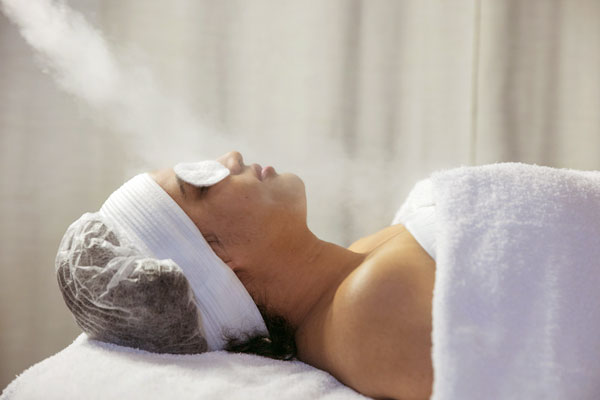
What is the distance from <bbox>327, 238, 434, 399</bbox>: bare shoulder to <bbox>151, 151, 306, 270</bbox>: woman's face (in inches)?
10.3

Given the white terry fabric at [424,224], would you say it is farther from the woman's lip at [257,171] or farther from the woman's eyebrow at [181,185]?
the woman's eyebrow at [181,185]

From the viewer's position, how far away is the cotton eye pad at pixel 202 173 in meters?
1.18

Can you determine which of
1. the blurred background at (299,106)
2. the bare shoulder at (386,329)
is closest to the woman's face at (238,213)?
the bare shoulder at (386,329)

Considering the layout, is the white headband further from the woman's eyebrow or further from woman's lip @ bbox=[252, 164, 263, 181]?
woman's lip @ bbox=[252, 164, 263, 181]

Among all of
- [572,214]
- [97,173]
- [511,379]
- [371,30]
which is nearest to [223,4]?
[371,30]

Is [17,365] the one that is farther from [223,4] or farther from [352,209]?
[223,4]

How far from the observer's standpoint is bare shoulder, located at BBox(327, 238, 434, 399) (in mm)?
893

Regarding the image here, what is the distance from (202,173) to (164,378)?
0.49m

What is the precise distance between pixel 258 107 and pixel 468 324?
1.29 m

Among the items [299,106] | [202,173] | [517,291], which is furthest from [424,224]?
[299,106]

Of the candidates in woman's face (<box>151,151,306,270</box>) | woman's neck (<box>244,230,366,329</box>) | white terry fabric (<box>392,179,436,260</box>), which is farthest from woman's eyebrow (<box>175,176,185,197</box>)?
white terry fabric (<box>392,179,436,260</box>)

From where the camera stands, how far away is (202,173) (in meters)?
1.21

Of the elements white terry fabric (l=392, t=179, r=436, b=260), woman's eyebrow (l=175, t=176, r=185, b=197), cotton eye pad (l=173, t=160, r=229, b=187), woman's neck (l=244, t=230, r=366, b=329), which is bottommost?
woman's neck (l=244, t=230, r=366, b=329)

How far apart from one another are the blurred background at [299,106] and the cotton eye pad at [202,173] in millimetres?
676
